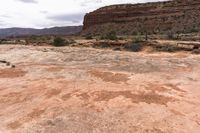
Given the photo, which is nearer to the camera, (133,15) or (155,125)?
(155,125)

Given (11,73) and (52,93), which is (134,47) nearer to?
(11,73)

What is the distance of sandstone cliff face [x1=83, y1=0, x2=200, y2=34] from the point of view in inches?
2249

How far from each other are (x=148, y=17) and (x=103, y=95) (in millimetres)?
56481

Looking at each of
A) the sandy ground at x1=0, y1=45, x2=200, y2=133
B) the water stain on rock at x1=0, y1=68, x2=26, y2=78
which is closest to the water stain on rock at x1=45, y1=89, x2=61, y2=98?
the sandy ground at x1=0, y1=45, x2=200, y2=133

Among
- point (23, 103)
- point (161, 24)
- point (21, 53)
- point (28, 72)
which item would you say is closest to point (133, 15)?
point (161, 24)

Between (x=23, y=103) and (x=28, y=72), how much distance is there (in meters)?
6.24

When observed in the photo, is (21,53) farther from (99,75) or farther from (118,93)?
(118,93)

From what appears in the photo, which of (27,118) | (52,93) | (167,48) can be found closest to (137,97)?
(52,93)

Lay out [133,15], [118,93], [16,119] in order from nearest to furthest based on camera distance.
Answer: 1. [16,119]
2. [118,93]
3. [133,15]

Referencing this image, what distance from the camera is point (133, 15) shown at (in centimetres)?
7312

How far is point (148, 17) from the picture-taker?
67.9 meters

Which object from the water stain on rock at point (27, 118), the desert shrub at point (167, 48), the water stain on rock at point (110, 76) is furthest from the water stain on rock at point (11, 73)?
the desert shrub at point (167, 48)

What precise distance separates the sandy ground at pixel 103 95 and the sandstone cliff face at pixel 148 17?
33.3 metres

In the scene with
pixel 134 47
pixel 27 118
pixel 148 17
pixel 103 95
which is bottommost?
pixel 27 118
